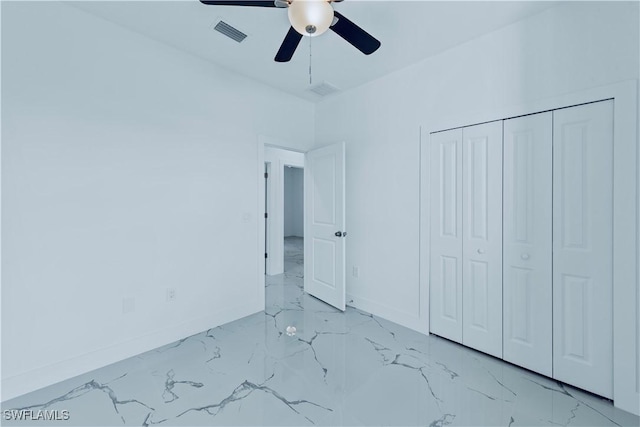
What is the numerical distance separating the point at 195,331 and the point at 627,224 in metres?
3.39

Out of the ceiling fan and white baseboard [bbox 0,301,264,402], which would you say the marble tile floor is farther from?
the ceiling fan

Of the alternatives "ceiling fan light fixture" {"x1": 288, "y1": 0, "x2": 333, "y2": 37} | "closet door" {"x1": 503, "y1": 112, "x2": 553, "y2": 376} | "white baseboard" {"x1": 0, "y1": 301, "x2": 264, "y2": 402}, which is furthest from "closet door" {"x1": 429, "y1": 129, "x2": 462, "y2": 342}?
"white baseboard" {"x1": 0, "y1": 301, "x2": 264, "y2": 402}

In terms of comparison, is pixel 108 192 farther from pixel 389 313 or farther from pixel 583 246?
pixel 583 246

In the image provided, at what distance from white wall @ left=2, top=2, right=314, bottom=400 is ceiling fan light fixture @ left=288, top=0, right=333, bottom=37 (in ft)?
5.26

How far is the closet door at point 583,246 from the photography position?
177cm

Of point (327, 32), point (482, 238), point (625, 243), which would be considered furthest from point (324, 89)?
point (625, 243)

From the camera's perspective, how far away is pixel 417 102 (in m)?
2.73

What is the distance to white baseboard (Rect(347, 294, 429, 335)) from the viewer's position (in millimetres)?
2730

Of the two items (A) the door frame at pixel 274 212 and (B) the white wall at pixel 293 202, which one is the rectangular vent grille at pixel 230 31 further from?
(B) the white wall at pixel 293 202

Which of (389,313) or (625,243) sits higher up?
(625,243)

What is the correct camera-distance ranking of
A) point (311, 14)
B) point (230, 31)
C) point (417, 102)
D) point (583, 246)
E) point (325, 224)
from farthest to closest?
1. point (325, 224)
2. point (417, 102)
3. point (230, 31)
4. point (583, 246)
5. point (311, 14)

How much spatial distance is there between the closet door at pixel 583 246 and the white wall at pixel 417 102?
0.31 metres

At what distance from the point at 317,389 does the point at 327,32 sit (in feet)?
8.85

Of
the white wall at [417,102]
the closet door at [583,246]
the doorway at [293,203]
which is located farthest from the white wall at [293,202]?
the closet door at [583,246]
